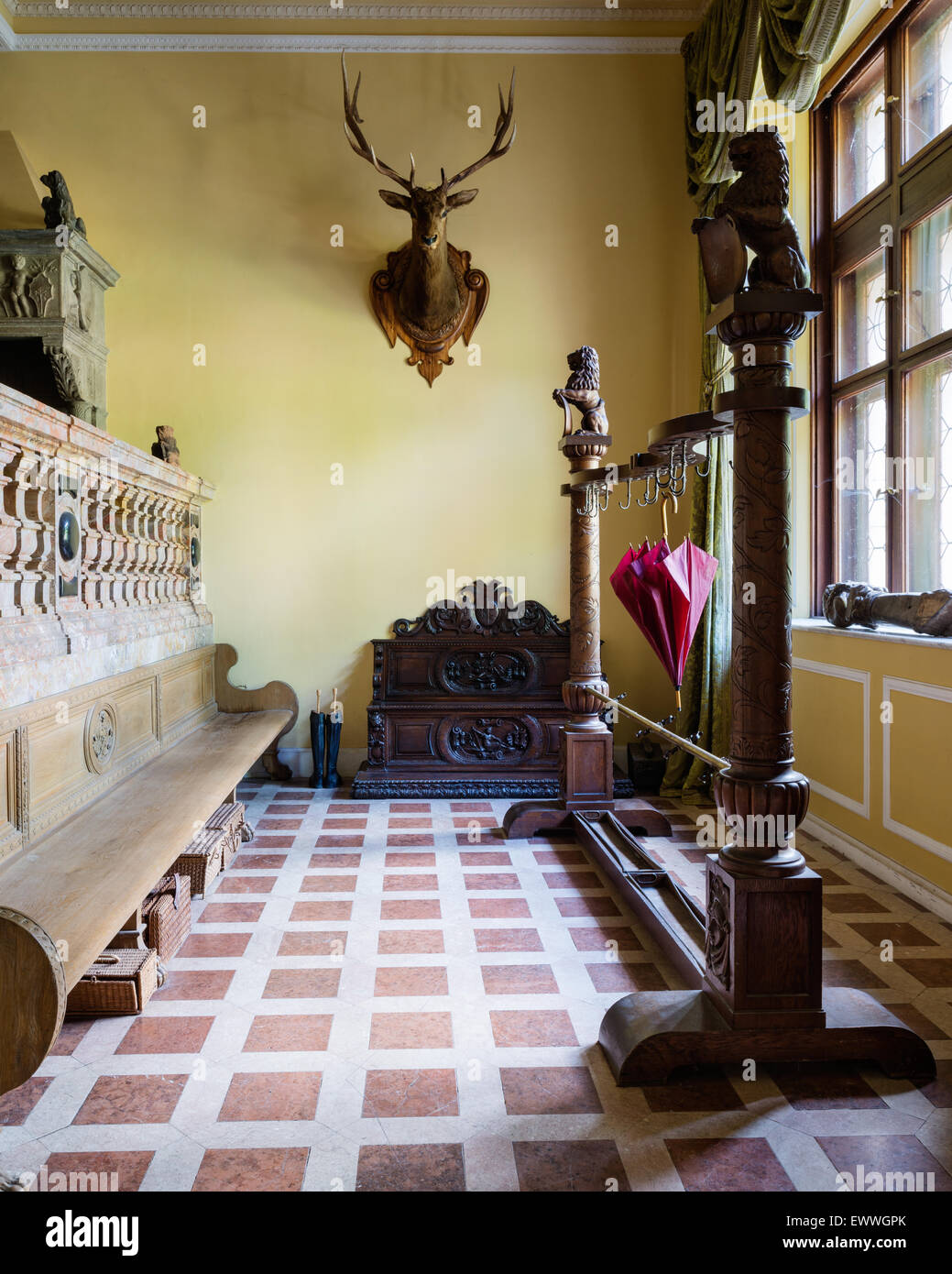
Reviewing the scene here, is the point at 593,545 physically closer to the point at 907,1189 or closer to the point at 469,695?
the point at 469,695

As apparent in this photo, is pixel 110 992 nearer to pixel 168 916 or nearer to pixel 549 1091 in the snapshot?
pixel 168 916

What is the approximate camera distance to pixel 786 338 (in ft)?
7.14

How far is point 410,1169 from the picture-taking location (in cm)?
180

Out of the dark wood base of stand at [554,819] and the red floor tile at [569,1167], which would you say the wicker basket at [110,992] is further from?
the dark wood base of stand at [554,819]

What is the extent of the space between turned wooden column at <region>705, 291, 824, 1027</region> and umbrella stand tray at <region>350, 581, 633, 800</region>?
296cm

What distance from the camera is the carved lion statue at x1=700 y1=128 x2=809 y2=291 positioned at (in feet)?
7.06

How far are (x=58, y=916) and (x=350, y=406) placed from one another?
4115 mm

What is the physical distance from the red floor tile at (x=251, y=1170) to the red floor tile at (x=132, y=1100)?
0.22m

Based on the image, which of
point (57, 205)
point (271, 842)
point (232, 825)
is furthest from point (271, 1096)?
point (57, 205)

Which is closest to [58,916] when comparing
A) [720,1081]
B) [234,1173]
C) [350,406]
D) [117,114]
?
[234,1173]

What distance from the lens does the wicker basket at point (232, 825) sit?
3.90 meters

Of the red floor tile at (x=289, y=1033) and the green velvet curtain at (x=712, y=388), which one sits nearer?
the red floor tile at (x=289, y=1033)

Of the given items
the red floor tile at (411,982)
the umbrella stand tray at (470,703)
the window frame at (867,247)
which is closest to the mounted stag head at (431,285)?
the umbrella stand tray at (470,703)

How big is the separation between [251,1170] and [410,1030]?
68 centimetres
